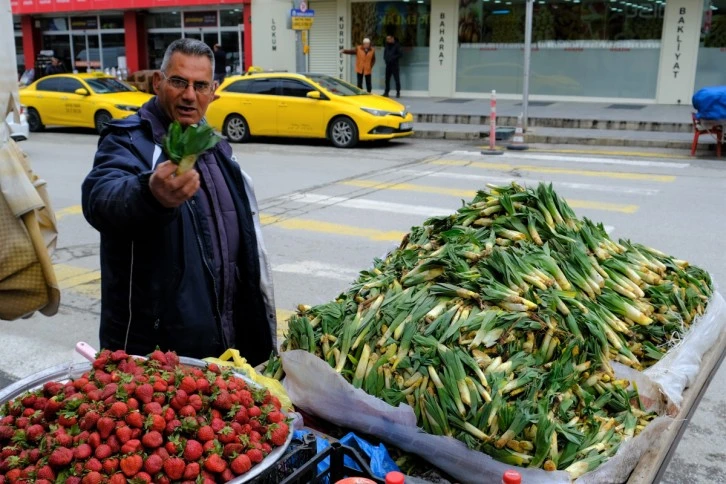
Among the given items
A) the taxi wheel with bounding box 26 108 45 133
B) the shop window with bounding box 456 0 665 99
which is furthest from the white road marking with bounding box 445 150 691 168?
the taxi wheel with bounding box 26 108 45 133

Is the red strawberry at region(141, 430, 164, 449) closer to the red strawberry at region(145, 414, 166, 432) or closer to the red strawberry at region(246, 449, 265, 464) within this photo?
the red strawberry at region(145, 414, 166, 432)

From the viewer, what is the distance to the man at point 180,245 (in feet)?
9.25

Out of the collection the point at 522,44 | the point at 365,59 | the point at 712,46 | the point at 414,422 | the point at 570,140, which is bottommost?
the point at 570,140

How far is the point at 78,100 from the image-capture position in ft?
61.3

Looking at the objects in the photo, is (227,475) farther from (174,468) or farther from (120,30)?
(120,30)

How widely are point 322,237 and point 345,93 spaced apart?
27.8 feet

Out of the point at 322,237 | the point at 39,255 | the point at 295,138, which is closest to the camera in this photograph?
the point at 39,255

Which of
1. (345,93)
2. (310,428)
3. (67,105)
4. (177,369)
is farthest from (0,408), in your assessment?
(67,105)

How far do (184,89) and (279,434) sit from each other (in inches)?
59.4

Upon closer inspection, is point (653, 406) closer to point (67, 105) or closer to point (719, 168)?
point (719, 168)

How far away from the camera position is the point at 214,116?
16.9 m

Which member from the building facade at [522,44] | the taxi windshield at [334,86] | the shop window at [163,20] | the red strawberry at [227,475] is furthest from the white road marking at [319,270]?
the shop window at [163,20]

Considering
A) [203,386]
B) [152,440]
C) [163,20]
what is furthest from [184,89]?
[163,20]

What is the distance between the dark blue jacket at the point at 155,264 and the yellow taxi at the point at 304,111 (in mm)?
12800
